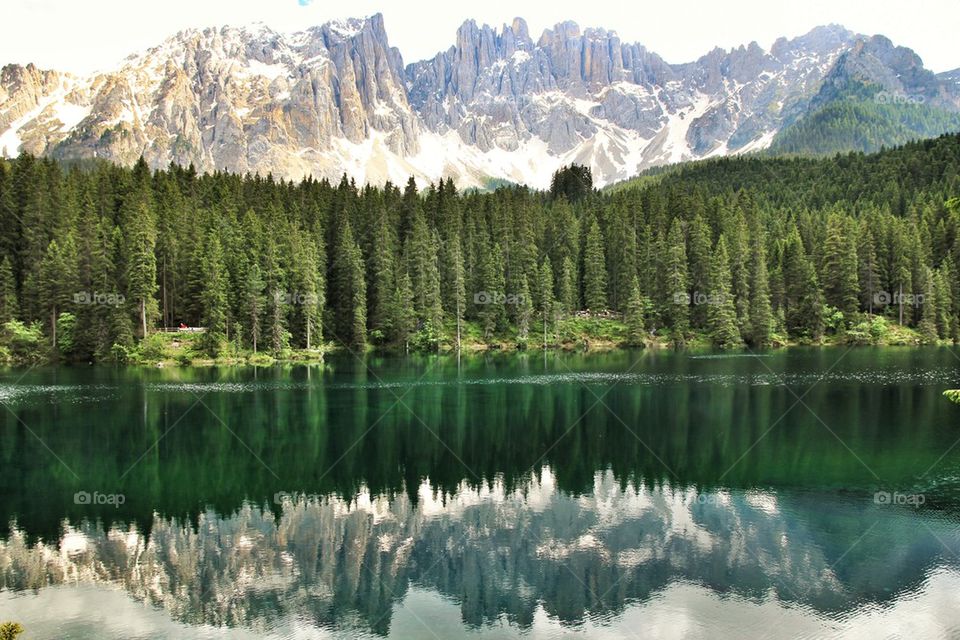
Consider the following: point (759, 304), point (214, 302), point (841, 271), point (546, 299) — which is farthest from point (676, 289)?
point (214, 302)

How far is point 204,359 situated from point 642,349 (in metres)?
56.9

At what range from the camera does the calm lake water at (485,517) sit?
19.1 m

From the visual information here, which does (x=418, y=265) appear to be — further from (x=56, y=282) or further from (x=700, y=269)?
(x=56, y=282)

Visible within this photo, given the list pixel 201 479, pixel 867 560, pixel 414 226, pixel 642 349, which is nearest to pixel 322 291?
pixel 414 226

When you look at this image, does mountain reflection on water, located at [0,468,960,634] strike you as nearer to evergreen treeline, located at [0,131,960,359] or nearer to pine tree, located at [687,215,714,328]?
evergreen treeline, located at [0,131,960,359]

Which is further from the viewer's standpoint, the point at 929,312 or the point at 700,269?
the point at 700,269

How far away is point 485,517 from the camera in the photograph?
86.6ft

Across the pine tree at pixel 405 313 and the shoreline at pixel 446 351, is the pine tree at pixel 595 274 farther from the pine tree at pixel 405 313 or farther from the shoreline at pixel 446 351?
the pine tree at pixel 405 313

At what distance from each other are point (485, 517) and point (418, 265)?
80.6 m

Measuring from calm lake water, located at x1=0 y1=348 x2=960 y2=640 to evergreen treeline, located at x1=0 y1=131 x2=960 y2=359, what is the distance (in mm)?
38288

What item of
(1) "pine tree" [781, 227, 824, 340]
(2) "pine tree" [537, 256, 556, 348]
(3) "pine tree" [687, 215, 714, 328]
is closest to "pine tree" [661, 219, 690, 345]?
(3) "pine tree" [687, 215, 714, 328]

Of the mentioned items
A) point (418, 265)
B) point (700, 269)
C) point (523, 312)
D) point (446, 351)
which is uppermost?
point (418, 265)

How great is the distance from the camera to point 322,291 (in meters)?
99.8

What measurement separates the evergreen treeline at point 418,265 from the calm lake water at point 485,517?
3829 centimetres
